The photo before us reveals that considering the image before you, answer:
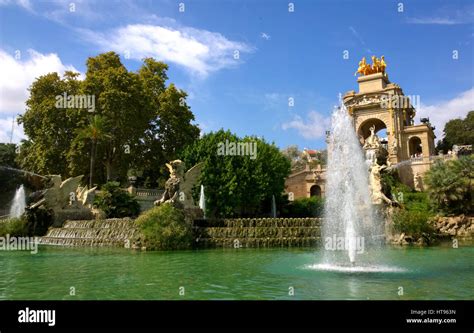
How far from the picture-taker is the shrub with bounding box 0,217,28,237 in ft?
78.2

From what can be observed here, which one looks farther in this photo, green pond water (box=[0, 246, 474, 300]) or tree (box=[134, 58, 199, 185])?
tree (box=[134, 58, 199, 185])

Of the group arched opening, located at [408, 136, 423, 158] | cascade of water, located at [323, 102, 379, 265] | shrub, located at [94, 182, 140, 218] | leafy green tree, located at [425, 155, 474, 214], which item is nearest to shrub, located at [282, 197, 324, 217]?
leafy green tree, located at [425, 155, 474, 214]

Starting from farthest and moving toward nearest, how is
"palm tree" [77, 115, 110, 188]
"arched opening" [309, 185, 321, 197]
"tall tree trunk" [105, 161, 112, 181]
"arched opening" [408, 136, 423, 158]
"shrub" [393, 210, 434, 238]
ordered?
"arched opening" [408, 136, 423, 158]
"arched opening" [309, 185, 321, 197]
"tall tree trunk" [105, 161, 112, 181]
"palm tree" [77, 115, 110, 188]
"shrub" [393, 210, 434, 238]

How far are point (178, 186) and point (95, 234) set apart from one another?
5.15m

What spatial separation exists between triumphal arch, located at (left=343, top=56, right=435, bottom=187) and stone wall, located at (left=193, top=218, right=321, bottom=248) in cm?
3202

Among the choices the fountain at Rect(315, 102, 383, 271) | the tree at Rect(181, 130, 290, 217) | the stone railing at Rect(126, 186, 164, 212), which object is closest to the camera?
the fountain at Rect(315, 102, 383, 271)

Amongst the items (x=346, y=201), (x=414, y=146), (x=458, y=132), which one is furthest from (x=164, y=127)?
(x=458, y=132)

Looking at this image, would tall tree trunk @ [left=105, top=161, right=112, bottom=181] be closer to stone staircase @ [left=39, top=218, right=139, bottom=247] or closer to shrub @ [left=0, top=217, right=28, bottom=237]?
shrub @ [left=0, top=217, right=28, bottom=237]

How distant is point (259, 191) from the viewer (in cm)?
3575

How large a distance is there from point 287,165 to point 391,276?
29699 millimetres

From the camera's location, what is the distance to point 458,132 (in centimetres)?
6556

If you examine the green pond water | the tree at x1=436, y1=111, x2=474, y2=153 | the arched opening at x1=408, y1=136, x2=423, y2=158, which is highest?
the tree at x1=436, y1=111, x2=474, y2=153
